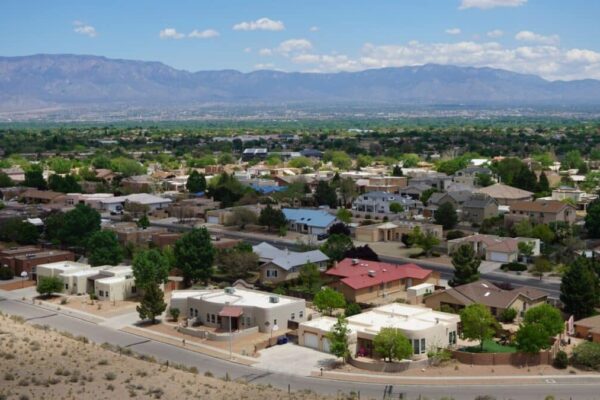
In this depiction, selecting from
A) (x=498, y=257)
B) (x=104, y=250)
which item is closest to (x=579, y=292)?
(x=498, y=257)

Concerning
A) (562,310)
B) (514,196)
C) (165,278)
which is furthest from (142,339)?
(514,196)

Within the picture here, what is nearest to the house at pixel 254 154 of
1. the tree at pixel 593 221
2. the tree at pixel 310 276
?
the tree at pixel 593 221

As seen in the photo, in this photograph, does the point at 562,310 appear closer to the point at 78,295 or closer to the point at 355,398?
the point at 355,398

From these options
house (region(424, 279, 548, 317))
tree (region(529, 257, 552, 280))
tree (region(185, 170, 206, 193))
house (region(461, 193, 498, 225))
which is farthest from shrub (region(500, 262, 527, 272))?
tree (region(185, 170, 206, 193))

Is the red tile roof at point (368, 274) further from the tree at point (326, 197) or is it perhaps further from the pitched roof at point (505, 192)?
the tree at point (326, 197)

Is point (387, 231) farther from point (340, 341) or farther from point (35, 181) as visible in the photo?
point (35, 181)
